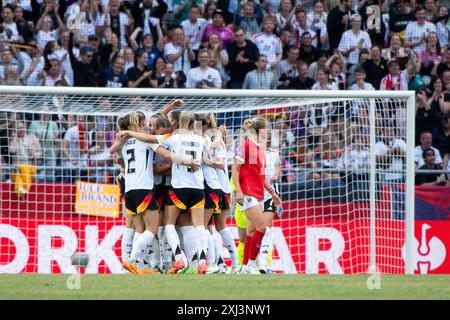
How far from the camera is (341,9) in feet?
67.7

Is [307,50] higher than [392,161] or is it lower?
higher

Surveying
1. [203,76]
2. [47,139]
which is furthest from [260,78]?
[47,139]

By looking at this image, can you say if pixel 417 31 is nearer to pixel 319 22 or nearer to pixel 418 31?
pixel 418 31

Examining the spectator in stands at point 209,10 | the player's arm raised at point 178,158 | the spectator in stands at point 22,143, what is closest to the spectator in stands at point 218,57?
the spectator in stands at point 209,10

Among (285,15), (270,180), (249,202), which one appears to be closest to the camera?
(249,202)

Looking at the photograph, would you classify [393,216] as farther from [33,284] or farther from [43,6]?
[43,6]

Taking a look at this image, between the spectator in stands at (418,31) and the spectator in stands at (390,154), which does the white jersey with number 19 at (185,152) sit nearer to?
the spectator in stands at (390,154)

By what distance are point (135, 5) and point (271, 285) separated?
10.5m

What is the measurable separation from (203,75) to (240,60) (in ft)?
2.67

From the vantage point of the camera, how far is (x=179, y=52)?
774 inches

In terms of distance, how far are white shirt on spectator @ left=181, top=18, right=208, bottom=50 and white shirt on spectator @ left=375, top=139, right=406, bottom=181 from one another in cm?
530

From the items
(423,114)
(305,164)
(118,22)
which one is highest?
(118,22)

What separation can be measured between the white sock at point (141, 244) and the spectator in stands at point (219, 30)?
7790 millimetres

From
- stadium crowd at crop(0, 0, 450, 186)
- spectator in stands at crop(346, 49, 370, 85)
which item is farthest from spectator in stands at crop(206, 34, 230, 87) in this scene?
spectator in stands at crop(346, 49, 370, 85)
